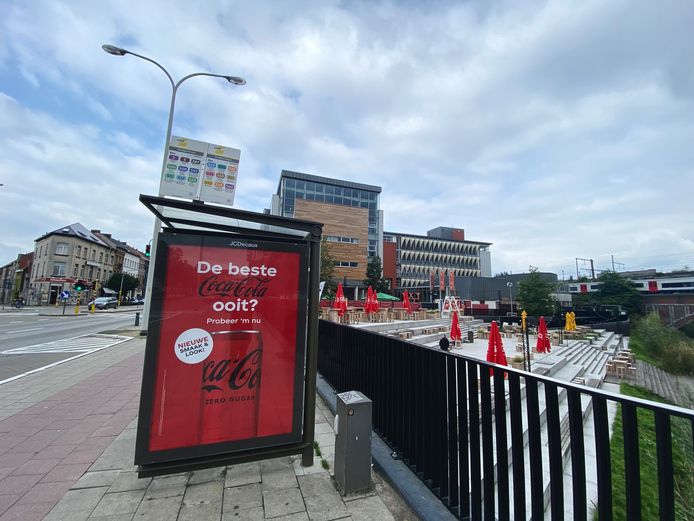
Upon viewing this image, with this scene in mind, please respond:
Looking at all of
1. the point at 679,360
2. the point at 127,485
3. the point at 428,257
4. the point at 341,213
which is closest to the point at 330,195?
the point at 341,213

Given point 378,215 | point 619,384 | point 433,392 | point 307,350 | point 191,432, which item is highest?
point 378,215

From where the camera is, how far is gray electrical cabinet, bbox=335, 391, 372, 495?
2695 mm

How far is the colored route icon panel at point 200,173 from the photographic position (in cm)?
362

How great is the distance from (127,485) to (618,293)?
64.8 meters

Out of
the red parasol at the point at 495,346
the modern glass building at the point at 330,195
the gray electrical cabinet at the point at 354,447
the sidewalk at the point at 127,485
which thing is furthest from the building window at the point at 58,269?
the gray electrical cabinet at the point at 354,447

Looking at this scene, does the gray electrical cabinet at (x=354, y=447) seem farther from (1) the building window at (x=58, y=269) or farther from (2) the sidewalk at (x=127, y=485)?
(1) the building window at (x=58, y=269)

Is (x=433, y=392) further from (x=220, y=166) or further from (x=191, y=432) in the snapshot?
(x=220, y=166)

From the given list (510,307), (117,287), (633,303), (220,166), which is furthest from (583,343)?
(117,287)

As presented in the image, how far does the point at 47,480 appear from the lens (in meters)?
2.84

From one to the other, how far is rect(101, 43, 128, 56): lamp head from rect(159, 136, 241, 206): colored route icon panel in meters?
9.32

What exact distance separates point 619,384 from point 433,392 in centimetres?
1469

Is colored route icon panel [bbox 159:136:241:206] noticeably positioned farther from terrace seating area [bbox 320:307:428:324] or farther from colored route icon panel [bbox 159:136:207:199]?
terrace seating area [bbox 320:307:428:324]

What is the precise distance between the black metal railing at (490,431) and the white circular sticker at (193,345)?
1.86 metres

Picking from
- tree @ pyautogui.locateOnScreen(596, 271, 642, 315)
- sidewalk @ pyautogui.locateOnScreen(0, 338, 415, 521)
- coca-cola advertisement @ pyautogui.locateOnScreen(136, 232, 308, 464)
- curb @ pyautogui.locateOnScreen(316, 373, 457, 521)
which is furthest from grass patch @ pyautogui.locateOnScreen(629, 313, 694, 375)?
coca-cola advertisement @ pyautogui.locateOnScreen(136, 232, 308, 464)
